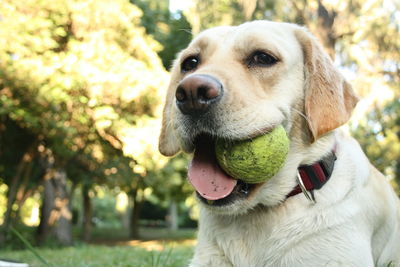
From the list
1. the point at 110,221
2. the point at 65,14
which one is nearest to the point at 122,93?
the point at 65,14

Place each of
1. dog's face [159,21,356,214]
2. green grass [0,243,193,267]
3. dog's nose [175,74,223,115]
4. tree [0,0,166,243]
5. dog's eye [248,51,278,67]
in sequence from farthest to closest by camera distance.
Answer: tree [0,0,166,243], green grass [0,243,193,267], dog's eye [248,51,278,67], dog's face [159,21,356,214], dog's nose [175,74,223,115]

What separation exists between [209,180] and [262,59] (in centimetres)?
88

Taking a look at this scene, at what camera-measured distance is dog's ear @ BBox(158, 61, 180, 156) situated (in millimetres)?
3453

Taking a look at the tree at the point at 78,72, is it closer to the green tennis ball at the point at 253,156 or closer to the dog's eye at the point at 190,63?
the dog's eye at the point at 190,63

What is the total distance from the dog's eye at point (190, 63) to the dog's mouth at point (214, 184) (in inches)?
30.2

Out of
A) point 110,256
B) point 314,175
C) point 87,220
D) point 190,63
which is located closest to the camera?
point 314,175

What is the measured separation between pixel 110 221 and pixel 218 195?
47741mm

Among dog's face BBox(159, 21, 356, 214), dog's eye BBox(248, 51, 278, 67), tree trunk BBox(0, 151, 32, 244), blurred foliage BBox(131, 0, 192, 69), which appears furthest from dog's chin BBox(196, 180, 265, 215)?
blurred foliage BBox(131, 0, 192, 69)

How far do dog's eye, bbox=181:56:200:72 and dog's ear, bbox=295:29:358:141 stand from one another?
71cm

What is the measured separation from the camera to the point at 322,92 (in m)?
2.85

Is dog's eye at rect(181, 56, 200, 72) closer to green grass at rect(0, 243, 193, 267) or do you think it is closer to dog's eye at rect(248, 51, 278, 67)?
dog's eye at rect(248, 51, 278, 67)

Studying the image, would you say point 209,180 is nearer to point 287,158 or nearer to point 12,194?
point 287,158

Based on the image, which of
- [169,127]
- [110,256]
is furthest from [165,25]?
[169,127]

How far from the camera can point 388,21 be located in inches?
561
